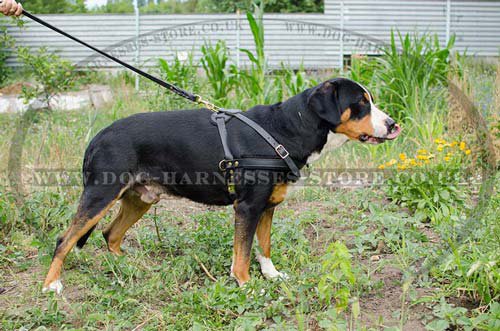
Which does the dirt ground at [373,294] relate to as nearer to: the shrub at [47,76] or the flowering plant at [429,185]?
the flowering plant at [429,185]

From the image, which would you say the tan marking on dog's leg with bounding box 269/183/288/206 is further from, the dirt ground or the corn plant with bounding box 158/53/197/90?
the corn plant with bounding box 158/53/197/90

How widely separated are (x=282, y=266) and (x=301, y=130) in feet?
3.61

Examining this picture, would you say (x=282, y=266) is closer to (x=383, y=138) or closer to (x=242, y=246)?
(x=242, y=246)

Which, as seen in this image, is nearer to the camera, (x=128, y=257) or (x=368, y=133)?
(x=368, y=133)

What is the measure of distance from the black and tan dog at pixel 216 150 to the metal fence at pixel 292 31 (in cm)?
1045

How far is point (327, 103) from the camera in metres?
3.71

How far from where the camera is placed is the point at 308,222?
197 inches

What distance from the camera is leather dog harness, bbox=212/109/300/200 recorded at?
3709 millimetres

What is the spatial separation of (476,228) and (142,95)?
645 cm

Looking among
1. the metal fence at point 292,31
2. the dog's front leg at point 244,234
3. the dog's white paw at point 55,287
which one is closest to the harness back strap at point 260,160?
the dog's front leg at point 244,234

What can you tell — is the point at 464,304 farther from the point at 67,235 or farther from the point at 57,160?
the point at 57,160

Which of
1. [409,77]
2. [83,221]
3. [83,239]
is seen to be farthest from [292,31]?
[83,221]

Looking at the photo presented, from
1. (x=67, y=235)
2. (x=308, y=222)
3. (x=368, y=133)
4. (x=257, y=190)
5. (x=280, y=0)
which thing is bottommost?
(x=308, y=222)

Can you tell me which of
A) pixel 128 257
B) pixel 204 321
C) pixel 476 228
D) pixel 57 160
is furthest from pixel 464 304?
pixel 57 160
